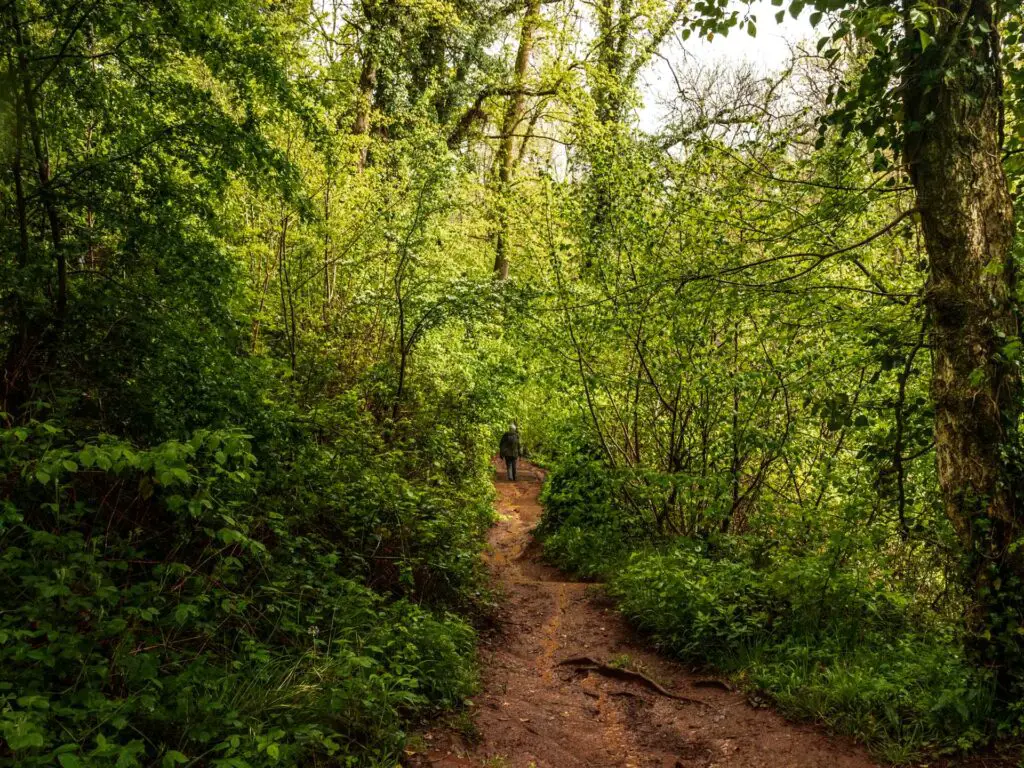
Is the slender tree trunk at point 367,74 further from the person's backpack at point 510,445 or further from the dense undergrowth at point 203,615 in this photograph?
the person's backpack at point 510,445

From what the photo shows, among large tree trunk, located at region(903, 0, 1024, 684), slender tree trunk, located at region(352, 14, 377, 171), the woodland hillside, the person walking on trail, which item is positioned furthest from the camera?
the person walking on trail

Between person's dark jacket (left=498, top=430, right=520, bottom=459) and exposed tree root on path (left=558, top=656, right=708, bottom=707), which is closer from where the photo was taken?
exposed tree root on path (left=558, top=656, right=708, bottom=707)

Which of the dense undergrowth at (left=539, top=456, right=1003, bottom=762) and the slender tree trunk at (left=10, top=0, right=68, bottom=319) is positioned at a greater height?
the slender tree trunk at (left=10, top=0, right=68, bottom=319)

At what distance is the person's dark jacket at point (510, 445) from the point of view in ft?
61.2

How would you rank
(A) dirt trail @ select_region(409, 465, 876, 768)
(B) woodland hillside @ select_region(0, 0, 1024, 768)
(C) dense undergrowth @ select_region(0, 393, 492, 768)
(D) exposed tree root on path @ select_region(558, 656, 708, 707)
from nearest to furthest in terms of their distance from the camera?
(C) dense undergrowth @ select_region(0, 393, 492, 768)
(B) woodland hillside @ select_region(0, 0, 1024, 768)
(A) dirt trail @ select_region(409, 465, 876, 768)
(D) exposed tree root on path @ select_region(558, 656, 708, 707)

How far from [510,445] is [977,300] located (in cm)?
1497

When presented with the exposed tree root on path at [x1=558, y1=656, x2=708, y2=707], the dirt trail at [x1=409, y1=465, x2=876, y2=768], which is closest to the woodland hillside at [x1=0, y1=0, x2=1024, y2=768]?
the dirt trail at [x1=409, y1=465, x2=876, y2=768]

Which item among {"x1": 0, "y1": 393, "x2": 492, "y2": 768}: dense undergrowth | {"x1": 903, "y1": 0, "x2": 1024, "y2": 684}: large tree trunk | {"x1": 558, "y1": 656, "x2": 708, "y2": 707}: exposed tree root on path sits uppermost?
{"x1": 903, "y1": 0, "x2": 1024, "y2": 684}: large tree trunk

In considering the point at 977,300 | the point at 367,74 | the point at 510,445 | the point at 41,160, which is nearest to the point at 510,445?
the point at 510,445

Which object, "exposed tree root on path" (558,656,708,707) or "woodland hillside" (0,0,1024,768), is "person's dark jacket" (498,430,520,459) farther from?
"exposed tree root on path" (558,656,708,707)

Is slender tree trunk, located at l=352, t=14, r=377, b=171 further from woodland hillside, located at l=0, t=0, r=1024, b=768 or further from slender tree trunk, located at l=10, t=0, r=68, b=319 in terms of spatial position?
slender tree trunk, located at l=10, t=0, r=68, b=319

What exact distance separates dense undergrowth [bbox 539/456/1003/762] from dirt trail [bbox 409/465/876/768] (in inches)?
9.7

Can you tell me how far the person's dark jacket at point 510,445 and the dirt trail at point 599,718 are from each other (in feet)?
34.6

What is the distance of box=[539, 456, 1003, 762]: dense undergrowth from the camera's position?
4.30 metres
